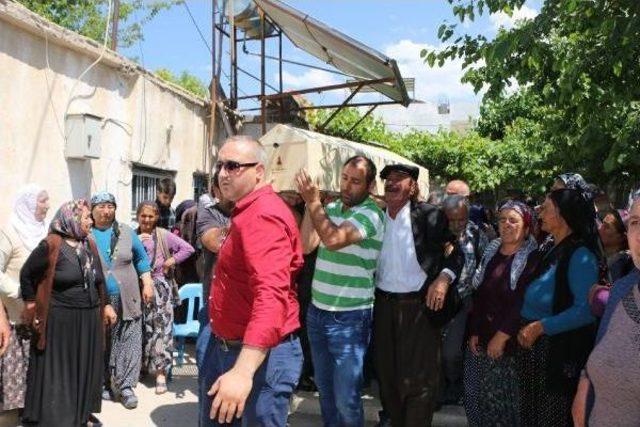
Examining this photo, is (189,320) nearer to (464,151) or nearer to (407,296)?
(407,296)

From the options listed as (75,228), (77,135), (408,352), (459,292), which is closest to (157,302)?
(75,228)

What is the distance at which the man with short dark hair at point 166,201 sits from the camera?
6738mm

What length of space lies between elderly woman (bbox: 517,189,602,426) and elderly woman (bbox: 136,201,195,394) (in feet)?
10.9

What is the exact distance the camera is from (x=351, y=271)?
3.70 metres

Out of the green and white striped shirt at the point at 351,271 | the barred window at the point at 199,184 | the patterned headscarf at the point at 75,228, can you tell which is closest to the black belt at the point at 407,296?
the green and white striped shirt at the point at 351,271

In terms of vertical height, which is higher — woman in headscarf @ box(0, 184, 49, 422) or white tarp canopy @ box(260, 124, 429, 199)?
white tarp canopy @ box(260, 124, 429, 199)

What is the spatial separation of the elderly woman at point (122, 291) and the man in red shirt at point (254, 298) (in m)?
2.58

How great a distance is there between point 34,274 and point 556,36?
18.5ft

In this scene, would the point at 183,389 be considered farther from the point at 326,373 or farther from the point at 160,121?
the point at 160,121

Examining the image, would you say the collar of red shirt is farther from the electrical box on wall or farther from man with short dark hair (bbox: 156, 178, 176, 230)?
man with short dark hair (bbox: 156, 178, 176, 230)

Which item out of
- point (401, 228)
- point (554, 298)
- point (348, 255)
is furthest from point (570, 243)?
point (348, 255)

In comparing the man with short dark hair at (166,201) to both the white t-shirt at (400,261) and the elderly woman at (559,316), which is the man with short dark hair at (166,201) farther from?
the elderly woman at (559,316)

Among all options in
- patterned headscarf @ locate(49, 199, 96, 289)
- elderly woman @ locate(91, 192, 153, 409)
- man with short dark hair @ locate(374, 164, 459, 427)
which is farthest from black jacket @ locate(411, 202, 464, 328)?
elderly woman @ locate(91, 192, 153, 409)

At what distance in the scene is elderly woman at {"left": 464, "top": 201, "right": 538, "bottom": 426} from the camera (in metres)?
3.61
